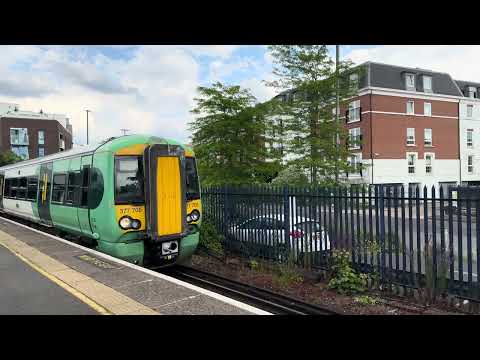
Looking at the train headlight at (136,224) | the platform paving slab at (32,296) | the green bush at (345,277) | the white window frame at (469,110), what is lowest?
the green bush at (345,277)

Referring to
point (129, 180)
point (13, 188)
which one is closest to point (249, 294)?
point (129, 180)

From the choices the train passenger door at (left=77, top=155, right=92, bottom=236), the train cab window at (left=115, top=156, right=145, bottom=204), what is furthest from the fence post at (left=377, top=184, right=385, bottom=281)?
the train passenger door at (left=77, top=155, right=92, bottom=236)

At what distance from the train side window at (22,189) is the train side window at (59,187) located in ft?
14.6

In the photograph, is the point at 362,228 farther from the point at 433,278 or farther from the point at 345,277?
the point at 433,278

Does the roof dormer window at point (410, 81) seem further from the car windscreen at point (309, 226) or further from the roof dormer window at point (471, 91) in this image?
the car windscreen at point (309, 226)

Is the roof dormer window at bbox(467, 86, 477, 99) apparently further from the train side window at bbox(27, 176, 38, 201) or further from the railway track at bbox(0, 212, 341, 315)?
the train side window at bbox(27, 176, 38, 201)

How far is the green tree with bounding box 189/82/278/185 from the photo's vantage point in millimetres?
12992

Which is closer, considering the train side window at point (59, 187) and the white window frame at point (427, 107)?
the train side window at point (59, 187)

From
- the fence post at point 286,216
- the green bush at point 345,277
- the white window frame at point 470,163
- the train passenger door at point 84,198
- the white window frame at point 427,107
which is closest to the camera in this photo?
the green bush at point 345,277

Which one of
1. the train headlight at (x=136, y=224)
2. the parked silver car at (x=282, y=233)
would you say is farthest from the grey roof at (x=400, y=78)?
the train headlight at (x=136, y=224)

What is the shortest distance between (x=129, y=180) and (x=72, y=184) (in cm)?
241

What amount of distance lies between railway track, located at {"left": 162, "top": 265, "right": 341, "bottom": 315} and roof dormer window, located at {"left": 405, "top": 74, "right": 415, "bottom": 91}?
35.0 meters

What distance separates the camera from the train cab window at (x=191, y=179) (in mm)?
8688

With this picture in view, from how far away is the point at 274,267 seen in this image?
28.8ft
